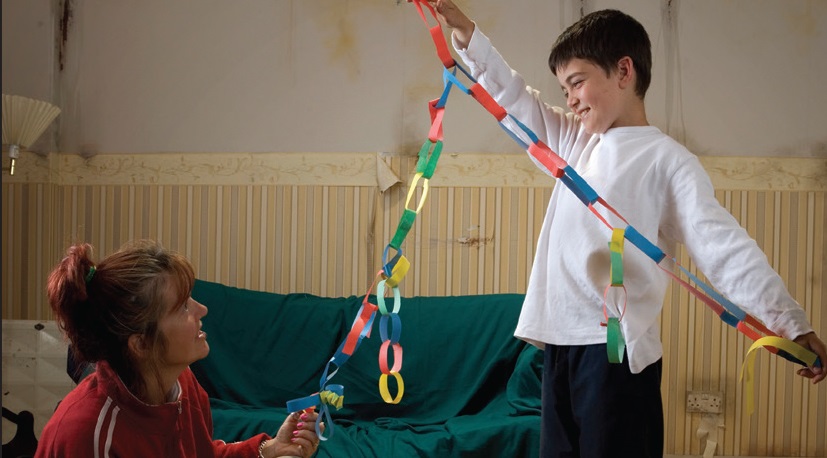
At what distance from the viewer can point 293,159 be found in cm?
383

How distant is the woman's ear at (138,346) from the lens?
1.43m

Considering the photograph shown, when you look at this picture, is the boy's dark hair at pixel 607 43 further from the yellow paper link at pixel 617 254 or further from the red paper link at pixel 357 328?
the red paper link at pixel 357 328

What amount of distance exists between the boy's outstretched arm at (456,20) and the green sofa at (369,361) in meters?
1.70

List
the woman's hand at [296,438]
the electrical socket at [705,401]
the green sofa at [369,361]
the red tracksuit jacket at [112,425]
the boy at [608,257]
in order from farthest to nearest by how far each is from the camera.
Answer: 1. the electrical socket at [705,401]
2. the green sofa at [369,361]
3. the woman's hand at [296,438]
4. the boy at [608,257]
5. the red tracksuit jacket at [112,425]

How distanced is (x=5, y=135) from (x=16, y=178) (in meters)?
0.54

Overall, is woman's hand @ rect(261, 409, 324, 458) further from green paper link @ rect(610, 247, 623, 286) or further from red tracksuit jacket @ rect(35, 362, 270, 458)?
green paper link @ rect(610, 247, 623, 286)

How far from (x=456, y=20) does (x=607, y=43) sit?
0.99 ft

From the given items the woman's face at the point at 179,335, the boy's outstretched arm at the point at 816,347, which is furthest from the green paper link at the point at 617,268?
the woman's face at the point at 179,335

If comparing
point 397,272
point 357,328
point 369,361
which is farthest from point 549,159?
point 369,361

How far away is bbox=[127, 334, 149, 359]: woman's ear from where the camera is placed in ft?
4.69

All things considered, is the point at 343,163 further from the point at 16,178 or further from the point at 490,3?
the point at 16,178

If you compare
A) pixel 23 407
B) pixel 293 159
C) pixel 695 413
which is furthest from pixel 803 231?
pixel 23 407

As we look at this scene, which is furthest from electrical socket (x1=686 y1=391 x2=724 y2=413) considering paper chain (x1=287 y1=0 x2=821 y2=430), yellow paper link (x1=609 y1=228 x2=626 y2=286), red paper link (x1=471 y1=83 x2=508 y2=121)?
red paper link (x1=471 y1=83 x2=508 y2=121)

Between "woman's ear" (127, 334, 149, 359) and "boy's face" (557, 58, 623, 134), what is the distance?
0.91 meters
